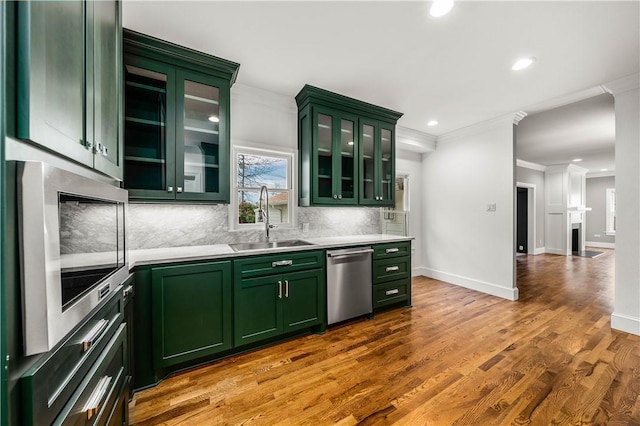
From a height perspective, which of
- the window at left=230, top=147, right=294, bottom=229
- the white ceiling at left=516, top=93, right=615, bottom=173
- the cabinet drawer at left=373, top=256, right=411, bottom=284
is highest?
the white ceiling at left=516, top=93, right=615, bottom=173

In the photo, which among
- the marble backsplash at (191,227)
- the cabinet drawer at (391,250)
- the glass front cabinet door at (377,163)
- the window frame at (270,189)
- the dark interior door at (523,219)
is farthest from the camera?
the dark interior door at (523,219)

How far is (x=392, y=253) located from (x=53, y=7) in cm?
317

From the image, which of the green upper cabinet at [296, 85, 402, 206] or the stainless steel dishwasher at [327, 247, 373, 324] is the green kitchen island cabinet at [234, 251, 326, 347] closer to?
the stainless steel dishwasher at [327, 247, 373, 324]

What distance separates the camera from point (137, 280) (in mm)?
1785

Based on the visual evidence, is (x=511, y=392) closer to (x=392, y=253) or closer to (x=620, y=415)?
(x=620, y=415)

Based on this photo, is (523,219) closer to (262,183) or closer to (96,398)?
(262,183)

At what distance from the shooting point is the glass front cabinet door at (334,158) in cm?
295

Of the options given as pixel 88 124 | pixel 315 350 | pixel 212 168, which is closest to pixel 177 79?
pixel 212 168

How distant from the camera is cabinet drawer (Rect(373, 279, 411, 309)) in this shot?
119 inches

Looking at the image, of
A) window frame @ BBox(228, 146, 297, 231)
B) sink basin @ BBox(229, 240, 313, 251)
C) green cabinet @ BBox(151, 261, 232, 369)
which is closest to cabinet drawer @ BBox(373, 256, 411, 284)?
sink basin @ BBox(229, 240, 313, 251)

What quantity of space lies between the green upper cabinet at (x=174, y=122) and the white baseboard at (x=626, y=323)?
439cm

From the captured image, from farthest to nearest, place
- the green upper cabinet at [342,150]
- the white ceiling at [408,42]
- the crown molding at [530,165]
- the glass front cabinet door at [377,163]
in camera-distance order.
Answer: the crown molding at [530,165] < the glass front cabinet door at [377,163] < the green upper cabinet at [342,150] < the white ceiling at [408,42]

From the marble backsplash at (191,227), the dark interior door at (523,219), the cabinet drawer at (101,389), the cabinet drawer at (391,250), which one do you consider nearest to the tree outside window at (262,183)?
the marble backsplash at (191,227)

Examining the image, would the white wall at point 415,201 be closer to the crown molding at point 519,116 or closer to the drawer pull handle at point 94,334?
the crown molding at point 519,116
